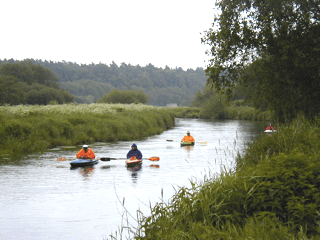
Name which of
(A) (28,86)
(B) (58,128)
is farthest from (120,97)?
(B) (58,128)

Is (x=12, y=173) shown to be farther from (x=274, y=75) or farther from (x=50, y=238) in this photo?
(x=274, y=75)

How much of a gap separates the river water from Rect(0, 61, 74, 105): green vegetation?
3413 centimetres

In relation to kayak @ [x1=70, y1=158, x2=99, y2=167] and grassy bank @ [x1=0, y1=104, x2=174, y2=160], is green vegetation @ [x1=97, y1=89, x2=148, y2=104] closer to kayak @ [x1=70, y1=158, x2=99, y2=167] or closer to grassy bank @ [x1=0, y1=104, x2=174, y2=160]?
grassy bank @ [x1=0, y1=104, x2=174, y2=160]

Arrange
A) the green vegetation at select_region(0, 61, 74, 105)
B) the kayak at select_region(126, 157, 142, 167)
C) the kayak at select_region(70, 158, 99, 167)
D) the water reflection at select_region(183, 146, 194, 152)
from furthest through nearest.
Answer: the green vegetation at select_region(0, 61, 74, 105), the water reflection at select_region(183, 146, 194, 152), the kayak at select_region(126, 157, 142, 167), the kayak at select_region(70, 158, 99, 167)

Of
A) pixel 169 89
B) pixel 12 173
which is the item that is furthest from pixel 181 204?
pixel 169 89

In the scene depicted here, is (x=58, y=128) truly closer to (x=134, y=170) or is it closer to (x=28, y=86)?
(x=134, y=170)

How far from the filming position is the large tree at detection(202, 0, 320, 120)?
15.5 meters

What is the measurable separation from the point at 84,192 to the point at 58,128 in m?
13.5

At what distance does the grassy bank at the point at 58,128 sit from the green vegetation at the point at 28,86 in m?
20.0

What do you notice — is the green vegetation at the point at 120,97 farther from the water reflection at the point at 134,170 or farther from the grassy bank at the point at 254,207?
the grassy bank at the point at 254,207

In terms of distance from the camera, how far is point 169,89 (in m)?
166

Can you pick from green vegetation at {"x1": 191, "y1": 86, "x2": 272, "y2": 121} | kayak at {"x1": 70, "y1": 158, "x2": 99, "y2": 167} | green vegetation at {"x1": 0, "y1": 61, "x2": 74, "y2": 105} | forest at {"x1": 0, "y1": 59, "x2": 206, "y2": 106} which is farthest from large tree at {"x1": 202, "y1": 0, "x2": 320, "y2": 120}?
forest at {"x1": 0, "y1": 59, "x2": 206, "y2": 106}

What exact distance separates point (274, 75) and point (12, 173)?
37.0ft

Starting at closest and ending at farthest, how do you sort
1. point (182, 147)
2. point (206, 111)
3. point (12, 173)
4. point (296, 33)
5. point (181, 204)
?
point (181, 204) → point (12, 173) → point (296, 33) → point (182, 147) → point (206, 111)
